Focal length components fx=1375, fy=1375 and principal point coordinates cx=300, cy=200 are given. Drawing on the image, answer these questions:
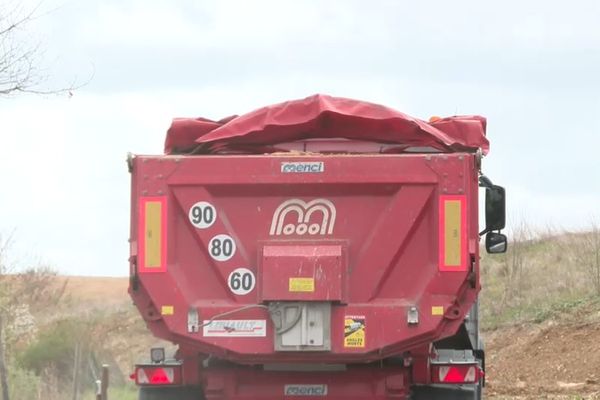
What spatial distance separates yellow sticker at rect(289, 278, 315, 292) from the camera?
33.9ft

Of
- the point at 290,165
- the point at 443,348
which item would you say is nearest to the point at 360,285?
the point at 290,165

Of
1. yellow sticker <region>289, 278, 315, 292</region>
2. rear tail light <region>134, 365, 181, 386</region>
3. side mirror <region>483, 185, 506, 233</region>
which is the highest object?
side mirror <region>483, 185, 506, 233</region>

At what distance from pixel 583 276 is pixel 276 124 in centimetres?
2214

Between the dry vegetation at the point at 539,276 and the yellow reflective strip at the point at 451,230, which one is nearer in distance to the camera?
the yellow reflective strip at the point at 451,230

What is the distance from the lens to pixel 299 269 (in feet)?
34.0

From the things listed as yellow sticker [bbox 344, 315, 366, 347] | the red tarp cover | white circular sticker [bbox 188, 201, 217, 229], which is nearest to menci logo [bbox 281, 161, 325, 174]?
white circular sticker [bbox 188, 201, 217, 229]

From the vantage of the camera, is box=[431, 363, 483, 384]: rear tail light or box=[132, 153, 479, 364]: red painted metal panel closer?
box=[132, 153, 479, 364]: red painted metal panel

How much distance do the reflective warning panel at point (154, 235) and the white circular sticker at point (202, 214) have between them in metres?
0.21

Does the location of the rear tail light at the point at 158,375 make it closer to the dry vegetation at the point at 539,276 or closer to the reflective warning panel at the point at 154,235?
the reflective warning panel at the point at 154,235

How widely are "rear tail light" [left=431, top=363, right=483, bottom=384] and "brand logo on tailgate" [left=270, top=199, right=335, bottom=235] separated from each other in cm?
149

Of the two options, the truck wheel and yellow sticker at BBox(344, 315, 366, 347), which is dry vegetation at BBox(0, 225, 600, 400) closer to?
the truck wheel

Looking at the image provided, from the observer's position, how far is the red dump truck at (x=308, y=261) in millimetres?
10336

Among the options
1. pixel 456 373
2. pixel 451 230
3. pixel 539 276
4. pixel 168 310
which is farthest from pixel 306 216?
pixel 539 276

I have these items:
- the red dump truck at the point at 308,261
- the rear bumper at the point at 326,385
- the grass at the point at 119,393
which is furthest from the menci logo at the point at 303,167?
the grass at the point at 119,393
